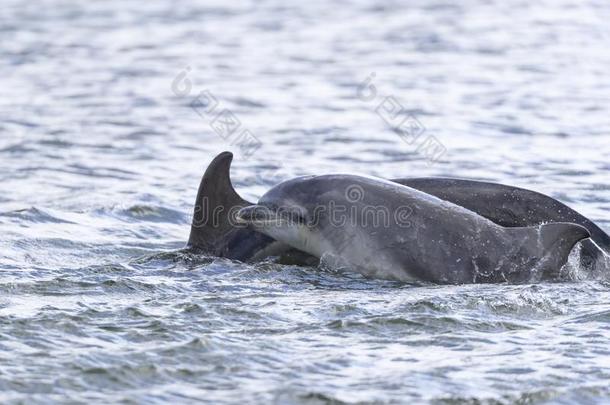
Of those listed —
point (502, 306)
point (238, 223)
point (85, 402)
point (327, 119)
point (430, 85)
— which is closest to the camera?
point (85, 402)

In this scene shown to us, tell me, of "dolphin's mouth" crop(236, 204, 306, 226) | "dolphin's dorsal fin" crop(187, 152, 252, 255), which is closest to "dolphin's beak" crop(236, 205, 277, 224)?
"dolphin's mouth" crop(236, 204, 306, 226)

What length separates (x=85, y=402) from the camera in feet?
26.8

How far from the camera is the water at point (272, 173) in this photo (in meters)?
8.77

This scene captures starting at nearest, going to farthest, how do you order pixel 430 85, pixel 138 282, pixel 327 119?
pixel 138 282
pixel 327 119
pixel 430 85

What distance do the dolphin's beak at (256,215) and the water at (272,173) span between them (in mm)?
449

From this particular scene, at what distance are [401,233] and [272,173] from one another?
6572 millimetres

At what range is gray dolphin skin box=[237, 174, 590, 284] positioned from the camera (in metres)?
11.0

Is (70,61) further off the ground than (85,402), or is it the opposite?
(70,61)

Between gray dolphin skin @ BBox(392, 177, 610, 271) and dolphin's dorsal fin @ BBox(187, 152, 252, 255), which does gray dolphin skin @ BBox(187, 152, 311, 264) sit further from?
gray dolphin skin @ BBox(392, 177, 610, 271)

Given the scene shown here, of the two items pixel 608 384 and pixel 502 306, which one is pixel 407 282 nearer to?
pixel 502 306

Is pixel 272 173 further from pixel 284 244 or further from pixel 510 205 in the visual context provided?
pixel 510 205

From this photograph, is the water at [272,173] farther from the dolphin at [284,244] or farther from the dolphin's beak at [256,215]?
the dolphin's beak at [256,215]

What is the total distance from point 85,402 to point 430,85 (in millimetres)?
17469

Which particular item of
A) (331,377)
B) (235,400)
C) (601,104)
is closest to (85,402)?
(235,400)
